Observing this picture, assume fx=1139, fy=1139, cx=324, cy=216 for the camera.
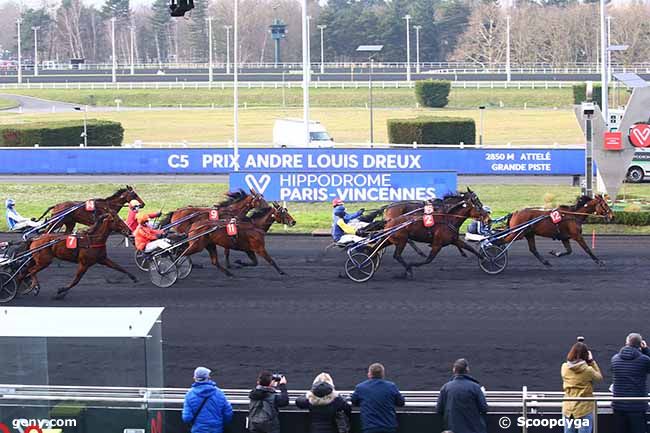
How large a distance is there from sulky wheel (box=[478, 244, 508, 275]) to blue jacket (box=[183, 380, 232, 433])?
953cm

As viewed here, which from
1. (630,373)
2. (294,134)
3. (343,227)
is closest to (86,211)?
(343,227)

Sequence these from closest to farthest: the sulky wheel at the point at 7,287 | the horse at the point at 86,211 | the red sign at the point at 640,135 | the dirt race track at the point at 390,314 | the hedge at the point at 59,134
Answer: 1. the dirt race track at the point at 390,314
2. the sulky wheel at the point at 7,287
3. the horse at the point at 86,211
4. the red sign at the point at 640,135
5. the hedge at the point at 59,134

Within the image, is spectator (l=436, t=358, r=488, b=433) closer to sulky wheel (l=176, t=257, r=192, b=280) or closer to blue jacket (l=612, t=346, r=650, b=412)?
blue jacket (l=612, t=346, r=650, b=412)

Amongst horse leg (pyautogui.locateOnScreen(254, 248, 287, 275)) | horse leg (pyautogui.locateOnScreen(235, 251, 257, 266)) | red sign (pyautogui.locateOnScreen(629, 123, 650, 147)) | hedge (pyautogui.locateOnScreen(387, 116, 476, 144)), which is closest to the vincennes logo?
horse leg (pyautogui.locateOnScreen(235, 251, 257, 266))

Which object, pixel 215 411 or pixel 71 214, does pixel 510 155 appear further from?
pixel 215 411

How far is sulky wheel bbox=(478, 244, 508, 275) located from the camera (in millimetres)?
16984

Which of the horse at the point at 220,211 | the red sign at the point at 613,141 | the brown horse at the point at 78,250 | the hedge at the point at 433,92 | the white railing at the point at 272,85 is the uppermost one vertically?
the white railing at the point at 272,85

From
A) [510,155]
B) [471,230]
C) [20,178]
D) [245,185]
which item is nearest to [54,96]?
[20,178]

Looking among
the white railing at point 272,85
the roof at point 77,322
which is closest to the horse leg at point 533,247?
the roof at point 77,322

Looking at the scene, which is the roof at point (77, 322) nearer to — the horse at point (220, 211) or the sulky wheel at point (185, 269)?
the sulky wheel at point (185, 269)

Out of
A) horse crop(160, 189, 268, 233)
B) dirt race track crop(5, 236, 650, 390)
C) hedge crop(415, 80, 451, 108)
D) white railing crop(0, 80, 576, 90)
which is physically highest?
white railing crop(0, 80, 576, 90)

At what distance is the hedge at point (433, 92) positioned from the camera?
58.3 meters

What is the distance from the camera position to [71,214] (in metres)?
18.3

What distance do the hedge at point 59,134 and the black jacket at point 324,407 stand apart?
31.7 metres
